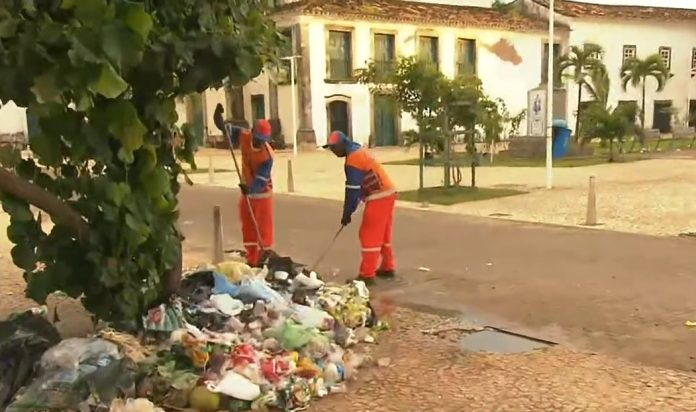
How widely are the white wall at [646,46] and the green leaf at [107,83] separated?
4148 centimetres

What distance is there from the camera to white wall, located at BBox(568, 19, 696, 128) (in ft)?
147

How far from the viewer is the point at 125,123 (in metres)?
4.00

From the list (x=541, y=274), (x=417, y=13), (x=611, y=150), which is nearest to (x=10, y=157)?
(x=541, y=274)

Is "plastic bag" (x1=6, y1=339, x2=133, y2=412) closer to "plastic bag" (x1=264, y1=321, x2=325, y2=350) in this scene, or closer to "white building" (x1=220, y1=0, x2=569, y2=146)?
"plastic bag" (x1=264, y1=321, x2=325, y2=350)

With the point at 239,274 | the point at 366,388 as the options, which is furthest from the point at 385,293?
the point at 366,388

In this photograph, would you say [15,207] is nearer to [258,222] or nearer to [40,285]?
[40,285]

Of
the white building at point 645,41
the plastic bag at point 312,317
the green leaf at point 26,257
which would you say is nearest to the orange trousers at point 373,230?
the plastic bag at point 312,317

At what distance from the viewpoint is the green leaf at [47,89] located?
3.45 m

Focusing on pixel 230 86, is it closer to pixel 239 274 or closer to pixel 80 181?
pixel 80 181

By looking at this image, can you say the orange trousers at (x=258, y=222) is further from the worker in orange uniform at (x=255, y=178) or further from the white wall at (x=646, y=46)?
the white wall at (x=646, y=46)

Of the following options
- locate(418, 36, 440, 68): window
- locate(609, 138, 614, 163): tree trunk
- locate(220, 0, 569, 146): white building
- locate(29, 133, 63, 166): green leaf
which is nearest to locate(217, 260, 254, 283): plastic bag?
locate(29, 133, 63, 166): green leaf

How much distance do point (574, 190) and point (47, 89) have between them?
46.4 ft

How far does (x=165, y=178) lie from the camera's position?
491 centimetres

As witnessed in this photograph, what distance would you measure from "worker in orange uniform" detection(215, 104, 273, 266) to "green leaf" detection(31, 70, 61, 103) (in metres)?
4.91
